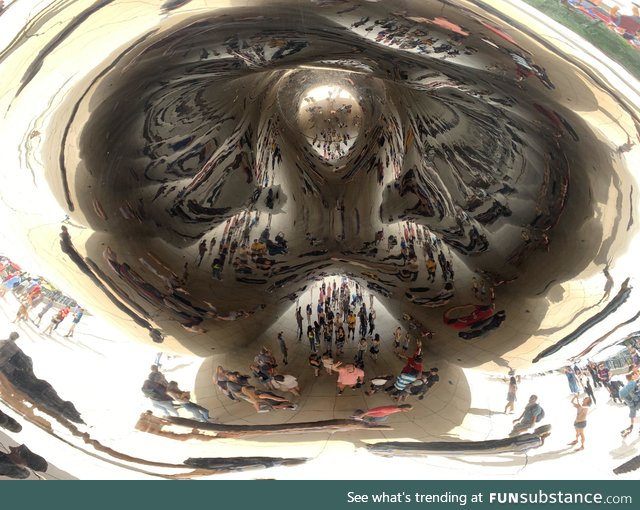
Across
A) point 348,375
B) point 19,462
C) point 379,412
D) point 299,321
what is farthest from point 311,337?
point 19,462

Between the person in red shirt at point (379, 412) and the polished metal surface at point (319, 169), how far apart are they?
8.1 inches

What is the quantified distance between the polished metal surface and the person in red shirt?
0.20 metres

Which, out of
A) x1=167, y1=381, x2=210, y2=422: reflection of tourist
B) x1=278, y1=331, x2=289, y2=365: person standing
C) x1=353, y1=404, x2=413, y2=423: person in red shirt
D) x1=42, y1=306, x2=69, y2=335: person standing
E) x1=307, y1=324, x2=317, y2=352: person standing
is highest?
x1=307, y1=324, x2=317, y2=352: person standing

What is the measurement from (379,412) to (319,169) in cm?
103

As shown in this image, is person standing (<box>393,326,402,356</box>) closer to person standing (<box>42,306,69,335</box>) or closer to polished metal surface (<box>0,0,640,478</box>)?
polished metal surface (<box>0,0,640,478</box>)

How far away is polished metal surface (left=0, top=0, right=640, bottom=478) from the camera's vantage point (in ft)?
3.73

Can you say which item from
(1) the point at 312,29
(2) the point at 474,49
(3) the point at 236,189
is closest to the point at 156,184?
(3) the point at 236,189

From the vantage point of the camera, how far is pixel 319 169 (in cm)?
222

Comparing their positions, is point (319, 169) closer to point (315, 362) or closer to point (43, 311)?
point (315, 362)

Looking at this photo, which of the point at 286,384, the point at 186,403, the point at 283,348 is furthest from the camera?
the point at 283,348

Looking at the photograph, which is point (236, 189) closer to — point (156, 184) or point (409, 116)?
point (156, 184)

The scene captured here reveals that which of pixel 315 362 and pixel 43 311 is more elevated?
pixel 315 362

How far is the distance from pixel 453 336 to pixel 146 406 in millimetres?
929

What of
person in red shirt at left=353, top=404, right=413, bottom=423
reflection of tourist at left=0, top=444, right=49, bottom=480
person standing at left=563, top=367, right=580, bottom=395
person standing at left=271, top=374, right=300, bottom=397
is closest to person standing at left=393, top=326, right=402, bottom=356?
person in red shirt at left=353, top=404, right=413, bottom=423
